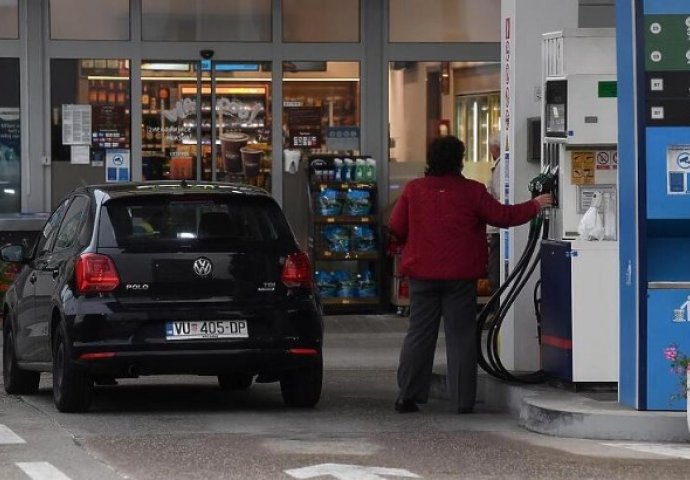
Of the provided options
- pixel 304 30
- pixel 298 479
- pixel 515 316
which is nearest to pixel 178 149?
pixel 304 30

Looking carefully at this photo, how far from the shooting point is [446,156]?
11234 mm

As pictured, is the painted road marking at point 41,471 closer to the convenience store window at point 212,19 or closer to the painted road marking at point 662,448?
the painted road marking at point 662,448

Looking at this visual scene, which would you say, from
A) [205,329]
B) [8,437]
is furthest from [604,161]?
[8,437]

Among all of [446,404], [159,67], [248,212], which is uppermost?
[159,67]

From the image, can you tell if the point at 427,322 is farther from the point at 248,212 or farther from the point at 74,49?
the point at 74,49

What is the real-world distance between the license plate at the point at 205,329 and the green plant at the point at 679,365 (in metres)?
2.74

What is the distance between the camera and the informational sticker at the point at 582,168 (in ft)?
36.5

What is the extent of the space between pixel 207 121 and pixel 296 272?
28.3ft

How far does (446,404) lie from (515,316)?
2.69 feet

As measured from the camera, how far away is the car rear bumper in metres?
10.7

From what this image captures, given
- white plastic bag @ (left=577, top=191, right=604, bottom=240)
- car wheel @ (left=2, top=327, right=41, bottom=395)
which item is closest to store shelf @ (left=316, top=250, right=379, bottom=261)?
car wheel @ (left=2, top=327, right=41, bottom=395)

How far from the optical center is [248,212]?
11.5m

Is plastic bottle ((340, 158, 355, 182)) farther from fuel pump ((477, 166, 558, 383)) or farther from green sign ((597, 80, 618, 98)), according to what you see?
green sign ((597, 80, 618, 98))

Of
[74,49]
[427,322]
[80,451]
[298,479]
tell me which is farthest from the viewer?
[74,49]
